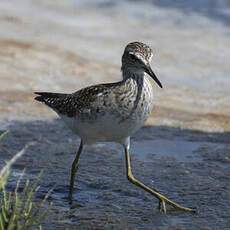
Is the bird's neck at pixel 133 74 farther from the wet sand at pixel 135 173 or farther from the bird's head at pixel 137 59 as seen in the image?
the wet sand at pixel 135 173

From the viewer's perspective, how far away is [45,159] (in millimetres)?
9359

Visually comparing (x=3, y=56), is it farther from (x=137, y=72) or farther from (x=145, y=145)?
(x=137, y=72)

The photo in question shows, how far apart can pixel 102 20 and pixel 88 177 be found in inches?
319

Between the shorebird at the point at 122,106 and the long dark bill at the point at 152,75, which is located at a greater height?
the long dark bill at the point at 152,75

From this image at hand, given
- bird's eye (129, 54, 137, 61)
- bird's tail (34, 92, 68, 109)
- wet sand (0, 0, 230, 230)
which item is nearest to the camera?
bird's eye (129, 54, 137, 61)

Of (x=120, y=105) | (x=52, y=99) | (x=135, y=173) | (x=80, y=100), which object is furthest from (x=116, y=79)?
(x=120, y=105)

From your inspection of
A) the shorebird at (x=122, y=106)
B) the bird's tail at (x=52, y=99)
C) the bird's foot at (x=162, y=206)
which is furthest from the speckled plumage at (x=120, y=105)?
the bird's foot at (x=162, y=206)

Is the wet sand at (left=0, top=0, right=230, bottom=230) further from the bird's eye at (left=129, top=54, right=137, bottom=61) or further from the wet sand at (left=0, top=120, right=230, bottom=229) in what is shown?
the bird's eye at (left=129, top=54, right=137, bottom=61)

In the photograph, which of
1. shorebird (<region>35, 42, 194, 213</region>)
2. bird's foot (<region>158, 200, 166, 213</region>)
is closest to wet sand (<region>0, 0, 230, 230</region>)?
bird's foot (<region>158, 200, 166, 213</region>)

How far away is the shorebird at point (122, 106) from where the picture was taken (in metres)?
7.54

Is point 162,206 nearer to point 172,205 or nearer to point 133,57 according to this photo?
point 172,205

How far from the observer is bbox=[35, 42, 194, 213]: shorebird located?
7543 millimetres

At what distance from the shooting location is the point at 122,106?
7527 mm

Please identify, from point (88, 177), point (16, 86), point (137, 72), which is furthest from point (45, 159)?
point (16, 86)
